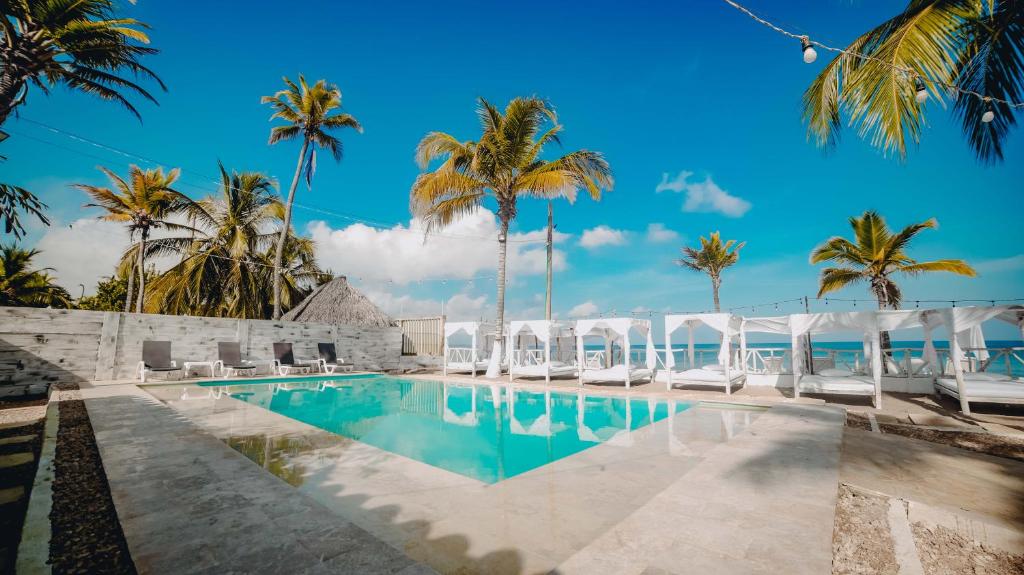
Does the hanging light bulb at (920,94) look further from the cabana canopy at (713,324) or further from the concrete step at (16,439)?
Answer: the concrete step at (16,439)

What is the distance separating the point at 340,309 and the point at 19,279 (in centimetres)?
2241

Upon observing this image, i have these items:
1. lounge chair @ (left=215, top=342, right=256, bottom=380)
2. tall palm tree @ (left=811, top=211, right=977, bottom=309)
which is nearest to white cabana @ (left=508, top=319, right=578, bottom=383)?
lounge chair @ (left=215, top=342, right=256, bottom=380)

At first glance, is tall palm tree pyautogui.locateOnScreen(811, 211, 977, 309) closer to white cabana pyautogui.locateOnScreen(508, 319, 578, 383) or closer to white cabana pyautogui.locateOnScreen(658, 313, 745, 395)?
white cabana pyautogui.locateOnScreen(658, 313, 745, 395)

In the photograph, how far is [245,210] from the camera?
771 inches

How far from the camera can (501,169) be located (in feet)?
41.6

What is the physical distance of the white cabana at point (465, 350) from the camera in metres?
14.2

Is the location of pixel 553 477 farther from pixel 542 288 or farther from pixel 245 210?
pixel 245 210

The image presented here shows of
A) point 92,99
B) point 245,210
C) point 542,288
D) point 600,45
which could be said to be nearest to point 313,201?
point 245,210

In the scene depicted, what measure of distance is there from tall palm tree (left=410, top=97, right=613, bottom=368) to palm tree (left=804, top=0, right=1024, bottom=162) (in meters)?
8.34

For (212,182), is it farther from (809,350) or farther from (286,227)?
(809,350)

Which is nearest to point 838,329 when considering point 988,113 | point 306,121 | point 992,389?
point 992,389

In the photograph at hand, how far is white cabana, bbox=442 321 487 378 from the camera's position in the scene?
1421cm

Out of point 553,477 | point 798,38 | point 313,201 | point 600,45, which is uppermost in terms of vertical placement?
point 600,45

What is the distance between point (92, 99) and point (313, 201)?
10169 millimetres
